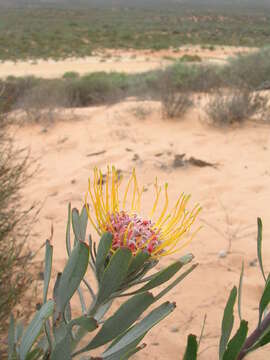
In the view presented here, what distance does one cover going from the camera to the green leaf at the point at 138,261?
955 millimetres

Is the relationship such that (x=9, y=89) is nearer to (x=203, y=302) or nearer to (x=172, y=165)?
(x=172, y=165)

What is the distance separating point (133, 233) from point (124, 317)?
21cm

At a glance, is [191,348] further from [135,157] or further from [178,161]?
[135,157]

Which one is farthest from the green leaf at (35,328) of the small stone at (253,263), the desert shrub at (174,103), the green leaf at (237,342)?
the desert shrub at (174,103)

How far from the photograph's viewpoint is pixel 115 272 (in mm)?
946

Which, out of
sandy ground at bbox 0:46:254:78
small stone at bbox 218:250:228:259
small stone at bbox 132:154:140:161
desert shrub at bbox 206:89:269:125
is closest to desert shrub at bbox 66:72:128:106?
desert shrub at bbox 206:89:269:125

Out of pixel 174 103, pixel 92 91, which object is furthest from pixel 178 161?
pixel 92 91

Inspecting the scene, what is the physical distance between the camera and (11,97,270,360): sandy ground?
8.07ft

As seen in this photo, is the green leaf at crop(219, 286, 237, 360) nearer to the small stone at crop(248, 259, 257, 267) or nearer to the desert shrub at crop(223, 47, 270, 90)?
the small stone at crop(248, 259, 257, 267)

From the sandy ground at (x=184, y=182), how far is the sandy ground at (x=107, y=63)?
1175 centimetres

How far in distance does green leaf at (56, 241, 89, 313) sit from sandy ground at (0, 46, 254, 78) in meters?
17.4

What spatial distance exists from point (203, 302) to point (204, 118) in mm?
4352

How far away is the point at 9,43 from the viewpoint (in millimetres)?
31234

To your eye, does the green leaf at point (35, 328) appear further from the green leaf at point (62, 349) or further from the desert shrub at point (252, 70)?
the desert shrub at point (252, 70)
